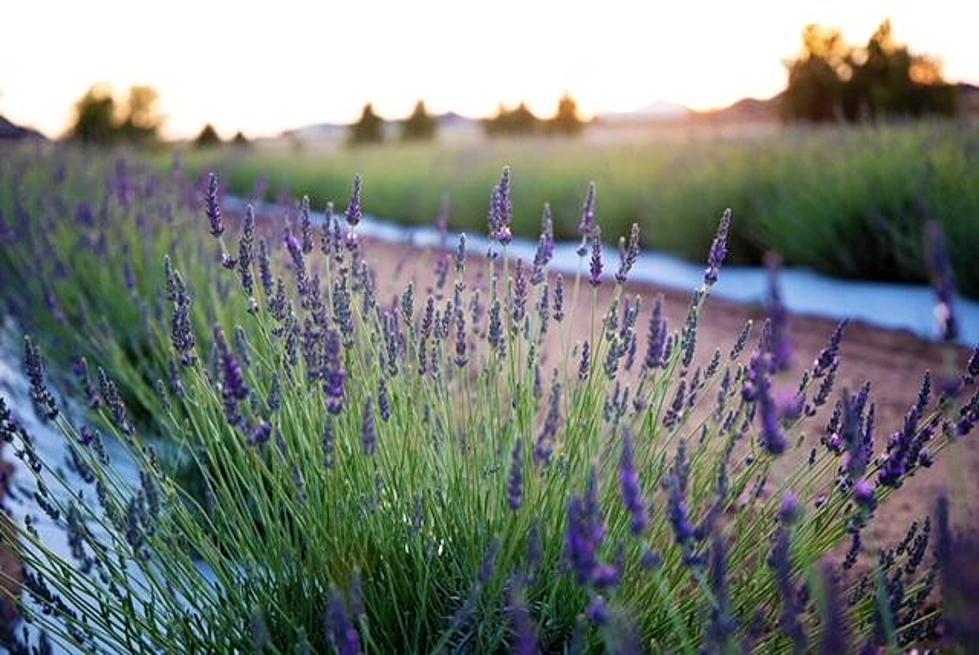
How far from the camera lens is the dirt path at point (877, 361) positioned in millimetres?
3547

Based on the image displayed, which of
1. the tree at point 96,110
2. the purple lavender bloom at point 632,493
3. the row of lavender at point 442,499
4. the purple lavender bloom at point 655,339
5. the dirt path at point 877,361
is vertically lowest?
the dirt path at point 877,361

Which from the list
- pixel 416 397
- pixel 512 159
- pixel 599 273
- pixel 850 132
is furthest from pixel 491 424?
pixel 512 159

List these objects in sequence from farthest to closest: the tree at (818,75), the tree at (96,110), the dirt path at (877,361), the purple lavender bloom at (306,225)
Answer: the tree at (96,110)
the tree at (818,75)
the dirt path at (877,361)
the purple lavender bloom at (306,225)

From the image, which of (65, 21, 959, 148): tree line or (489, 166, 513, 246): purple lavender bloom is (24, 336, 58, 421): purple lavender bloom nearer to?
(489, 166, 513, 246): purple lavender bloom

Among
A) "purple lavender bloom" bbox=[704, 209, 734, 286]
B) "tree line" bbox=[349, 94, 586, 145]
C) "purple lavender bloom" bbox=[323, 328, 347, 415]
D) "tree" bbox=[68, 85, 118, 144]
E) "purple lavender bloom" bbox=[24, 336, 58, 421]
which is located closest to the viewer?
"purple lavender bloom" bbox=[323, 328, 347, 415]

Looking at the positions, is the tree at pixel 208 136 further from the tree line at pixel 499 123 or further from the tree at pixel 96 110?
the tree line at pixel 499 123

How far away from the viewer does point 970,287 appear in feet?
23.0

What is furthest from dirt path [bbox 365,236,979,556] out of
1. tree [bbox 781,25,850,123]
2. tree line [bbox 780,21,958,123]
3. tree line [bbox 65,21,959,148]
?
tree [bbox 781,25,850,123]

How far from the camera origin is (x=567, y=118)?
32.1 meters

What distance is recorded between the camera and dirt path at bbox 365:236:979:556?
3.55 m

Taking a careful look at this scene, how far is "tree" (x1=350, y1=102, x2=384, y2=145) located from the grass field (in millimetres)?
19627

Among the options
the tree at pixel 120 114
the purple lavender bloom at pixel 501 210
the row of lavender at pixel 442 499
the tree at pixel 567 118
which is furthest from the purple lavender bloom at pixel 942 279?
the tree at pixel 120 114

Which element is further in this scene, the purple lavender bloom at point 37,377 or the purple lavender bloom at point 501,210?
Result: the purple lavender bloom at point 501,210

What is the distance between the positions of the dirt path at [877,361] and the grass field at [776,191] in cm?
81
